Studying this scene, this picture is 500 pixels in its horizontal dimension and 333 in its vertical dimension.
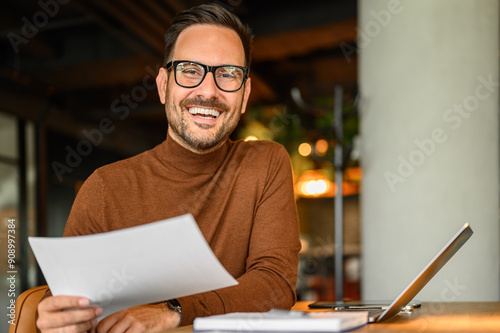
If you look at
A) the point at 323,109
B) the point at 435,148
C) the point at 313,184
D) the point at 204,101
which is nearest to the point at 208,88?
the point at 204,101

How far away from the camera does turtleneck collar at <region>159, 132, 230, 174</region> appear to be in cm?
161

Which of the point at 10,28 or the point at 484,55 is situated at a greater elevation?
the point at 10,28

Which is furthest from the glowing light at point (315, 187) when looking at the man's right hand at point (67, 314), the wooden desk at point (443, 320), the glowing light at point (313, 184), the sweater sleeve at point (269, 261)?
the man's right hand at point (67, 314)

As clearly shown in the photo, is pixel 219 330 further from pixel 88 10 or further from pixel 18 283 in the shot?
pixel 18 283

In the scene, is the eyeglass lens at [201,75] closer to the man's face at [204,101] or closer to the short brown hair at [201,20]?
the man's face at [204,101]

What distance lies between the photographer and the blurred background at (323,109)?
2.81 meters

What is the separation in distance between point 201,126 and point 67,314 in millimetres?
752

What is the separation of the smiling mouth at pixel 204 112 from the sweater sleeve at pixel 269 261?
0.22 m

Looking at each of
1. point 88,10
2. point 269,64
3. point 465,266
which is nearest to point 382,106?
point 465,266

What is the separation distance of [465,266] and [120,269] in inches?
89.3

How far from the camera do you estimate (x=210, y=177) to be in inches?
63.4

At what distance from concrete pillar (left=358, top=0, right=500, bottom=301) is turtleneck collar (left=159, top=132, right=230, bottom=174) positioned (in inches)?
61.7

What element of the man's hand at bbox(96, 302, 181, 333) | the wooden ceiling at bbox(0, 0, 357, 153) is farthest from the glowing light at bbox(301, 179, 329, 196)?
the man's hand at bbox(96, 302, 181, 333)

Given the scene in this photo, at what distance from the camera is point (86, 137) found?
788 cm
